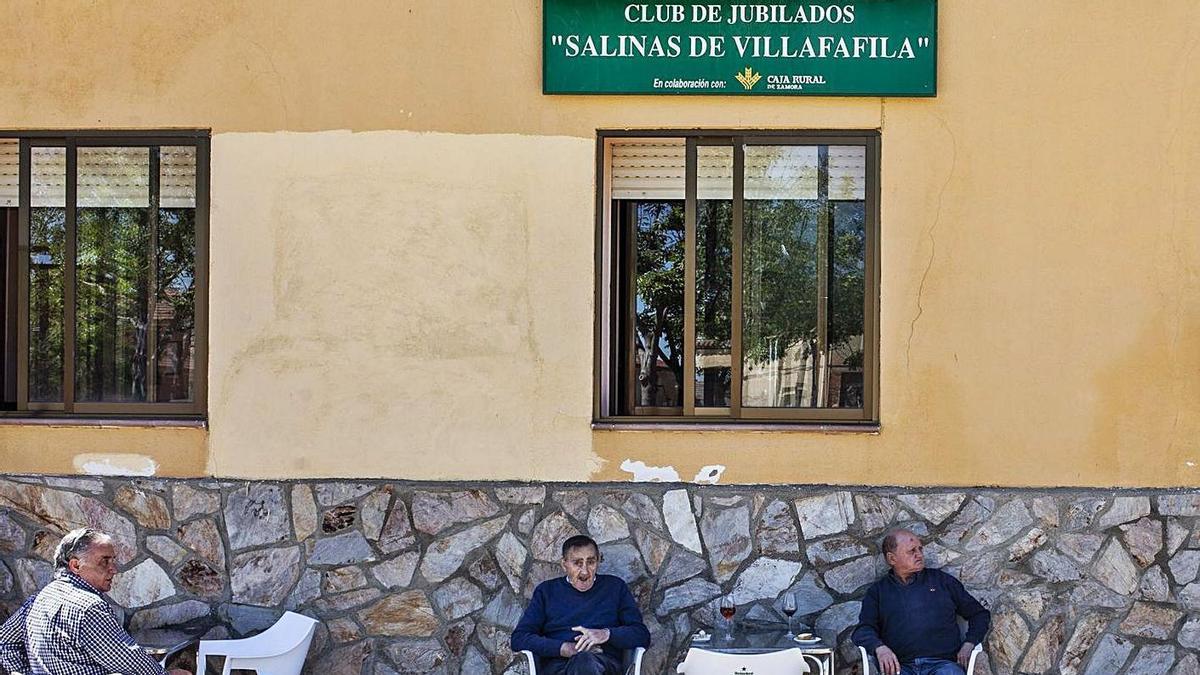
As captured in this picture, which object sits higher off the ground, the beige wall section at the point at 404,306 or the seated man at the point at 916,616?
the beige wall section at the point at 404,306

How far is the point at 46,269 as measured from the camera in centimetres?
761

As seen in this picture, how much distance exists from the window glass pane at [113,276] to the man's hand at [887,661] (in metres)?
4.08

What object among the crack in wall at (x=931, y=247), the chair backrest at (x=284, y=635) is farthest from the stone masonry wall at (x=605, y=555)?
the crack in wall at (x=931, y=247)

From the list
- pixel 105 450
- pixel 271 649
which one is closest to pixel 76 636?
pixel 271 649

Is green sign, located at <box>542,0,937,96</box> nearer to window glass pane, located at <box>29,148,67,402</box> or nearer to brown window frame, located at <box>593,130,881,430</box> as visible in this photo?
brown window frame, located at <box>593,130,881,430</box>

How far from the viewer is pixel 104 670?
5.48 metres

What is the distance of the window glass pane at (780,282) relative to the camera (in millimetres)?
7332

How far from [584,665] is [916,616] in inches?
64.4

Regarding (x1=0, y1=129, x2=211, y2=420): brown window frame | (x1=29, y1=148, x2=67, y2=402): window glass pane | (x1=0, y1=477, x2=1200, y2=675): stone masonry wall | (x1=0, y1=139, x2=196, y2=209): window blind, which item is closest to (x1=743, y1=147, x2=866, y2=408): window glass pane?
(x1=0, y1=477, x2=1200, y2=675): stone masonry wall

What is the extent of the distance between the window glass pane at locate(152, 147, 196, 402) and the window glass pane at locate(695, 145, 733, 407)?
2735 mm

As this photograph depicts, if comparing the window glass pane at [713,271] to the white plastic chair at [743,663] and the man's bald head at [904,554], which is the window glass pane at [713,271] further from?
the white plastic chair at [743,663]

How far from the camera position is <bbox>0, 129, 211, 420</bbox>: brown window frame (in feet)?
24.3

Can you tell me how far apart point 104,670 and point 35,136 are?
333 cm

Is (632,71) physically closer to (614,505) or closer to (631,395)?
(631,395)
